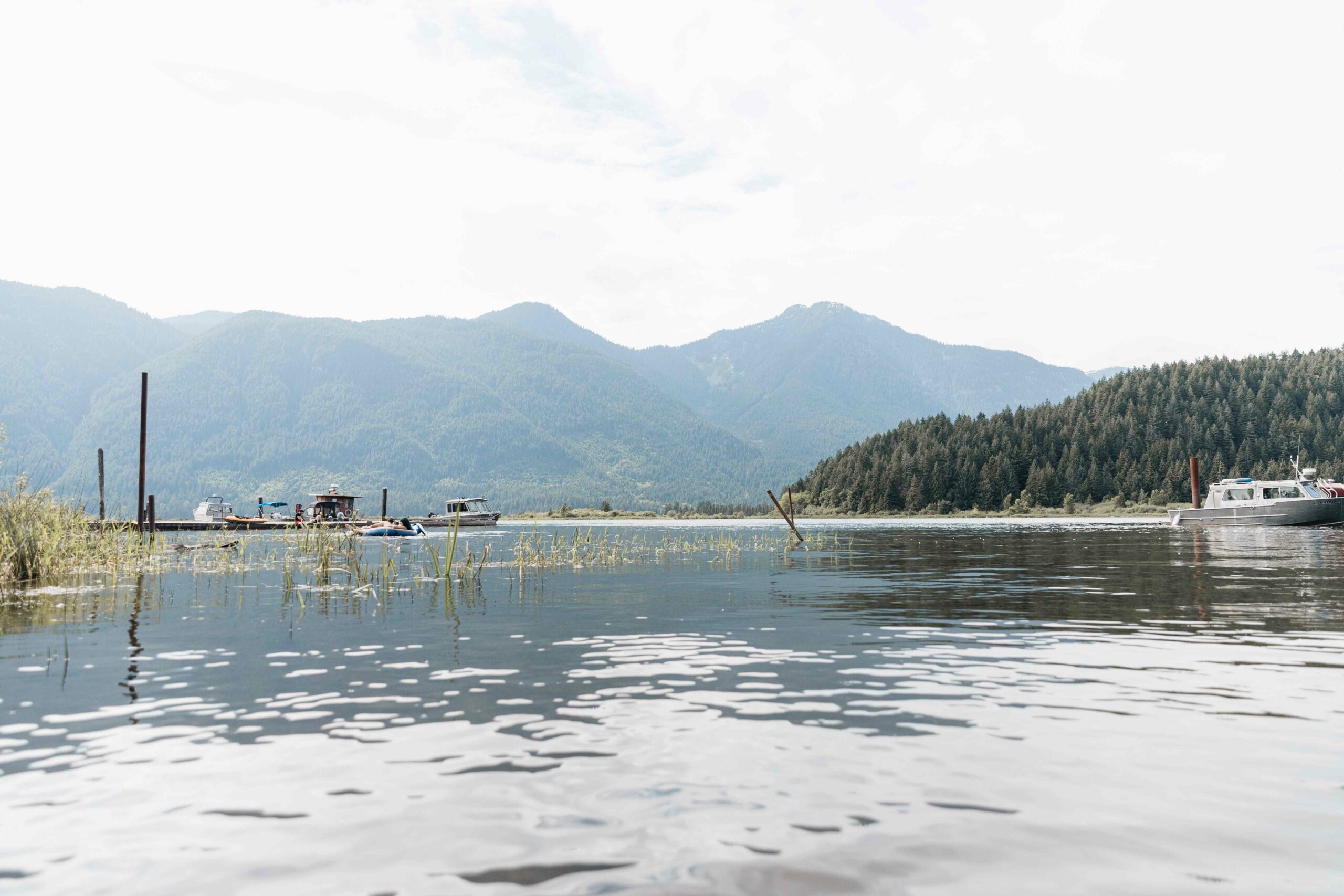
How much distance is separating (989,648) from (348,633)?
12.0 meters

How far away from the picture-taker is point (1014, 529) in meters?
87.5

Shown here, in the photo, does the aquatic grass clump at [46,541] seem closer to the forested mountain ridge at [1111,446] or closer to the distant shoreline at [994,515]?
the distant shoreline at [994,515]

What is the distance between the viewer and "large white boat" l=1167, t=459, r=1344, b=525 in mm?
74938

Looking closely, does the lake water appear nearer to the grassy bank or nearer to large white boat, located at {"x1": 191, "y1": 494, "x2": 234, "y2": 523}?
large white boat, located at {"x1": 191, "y1": 494, "x2": 234, "y2": 523}

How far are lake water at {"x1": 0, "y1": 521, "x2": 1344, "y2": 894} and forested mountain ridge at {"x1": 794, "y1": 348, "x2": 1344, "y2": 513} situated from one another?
512ft

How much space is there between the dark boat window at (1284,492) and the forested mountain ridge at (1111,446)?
8083 centimetres

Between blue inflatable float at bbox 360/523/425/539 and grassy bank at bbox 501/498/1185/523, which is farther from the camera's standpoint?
grassy bank at bbox 501/498/1185/523

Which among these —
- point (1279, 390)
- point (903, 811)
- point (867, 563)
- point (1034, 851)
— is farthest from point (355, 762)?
point (1279, 390)

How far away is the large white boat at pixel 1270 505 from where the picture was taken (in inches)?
2950

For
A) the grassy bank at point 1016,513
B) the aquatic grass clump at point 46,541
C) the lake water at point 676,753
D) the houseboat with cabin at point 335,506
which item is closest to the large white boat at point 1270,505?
the grassy bank at point 1016,513

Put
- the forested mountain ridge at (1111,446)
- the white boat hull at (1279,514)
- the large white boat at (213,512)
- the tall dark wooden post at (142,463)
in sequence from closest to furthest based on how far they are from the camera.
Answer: the tall dark wooden post at (142,463), the white boat hull at (1279,514), the large white boat at (213,512), the forested mountain ridge at (1111,446)

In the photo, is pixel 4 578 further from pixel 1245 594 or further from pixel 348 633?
pixel 1245 594

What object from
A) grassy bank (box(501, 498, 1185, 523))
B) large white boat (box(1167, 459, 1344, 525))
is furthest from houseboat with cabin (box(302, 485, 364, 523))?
large white boat (box(1167, 459, 1344, 525))

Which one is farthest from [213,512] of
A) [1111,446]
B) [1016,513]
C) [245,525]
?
[1111,446]
